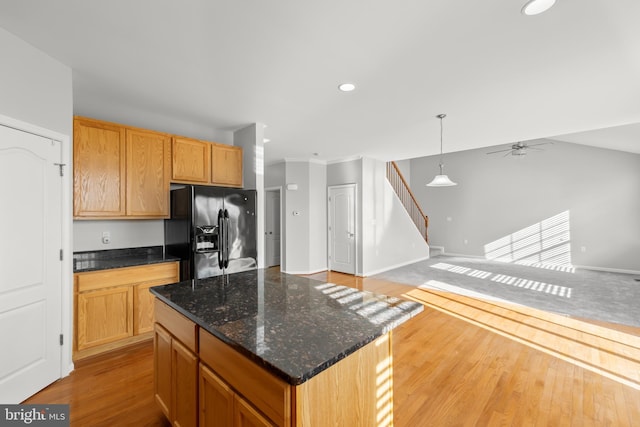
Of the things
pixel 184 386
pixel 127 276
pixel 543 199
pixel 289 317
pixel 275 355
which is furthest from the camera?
pixel 543 199

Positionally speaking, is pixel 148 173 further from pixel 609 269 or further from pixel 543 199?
pixel 609 269

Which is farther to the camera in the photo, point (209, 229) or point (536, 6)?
point (209, 229)

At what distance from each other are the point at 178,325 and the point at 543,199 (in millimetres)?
9182

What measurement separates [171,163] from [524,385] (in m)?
4.21

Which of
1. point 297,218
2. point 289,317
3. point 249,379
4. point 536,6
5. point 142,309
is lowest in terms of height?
point 142,309

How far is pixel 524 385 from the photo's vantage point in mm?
2232

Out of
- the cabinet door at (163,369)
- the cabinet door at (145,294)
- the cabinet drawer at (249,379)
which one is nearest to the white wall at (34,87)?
the cabinet door at (145,294)

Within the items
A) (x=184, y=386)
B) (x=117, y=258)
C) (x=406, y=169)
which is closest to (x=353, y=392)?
(x=184, y=386)

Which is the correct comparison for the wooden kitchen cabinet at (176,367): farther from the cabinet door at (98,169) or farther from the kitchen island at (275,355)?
the cabinet door at (98,169)

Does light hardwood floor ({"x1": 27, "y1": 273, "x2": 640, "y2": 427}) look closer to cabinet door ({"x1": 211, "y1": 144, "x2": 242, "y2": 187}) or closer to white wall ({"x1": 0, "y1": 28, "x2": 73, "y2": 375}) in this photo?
white wall ({"x1": 0, "y1": 28, "x2": 73, "y2": 375})

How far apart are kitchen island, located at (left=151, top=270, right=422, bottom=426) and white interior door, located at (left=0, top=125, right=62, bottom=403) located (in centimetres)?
113

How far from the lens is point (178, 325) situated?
61.2 inches

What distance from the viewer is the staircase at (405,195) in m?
7.25

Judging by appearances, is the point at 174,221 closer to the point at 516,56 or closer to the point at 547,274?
the point at 516,56
